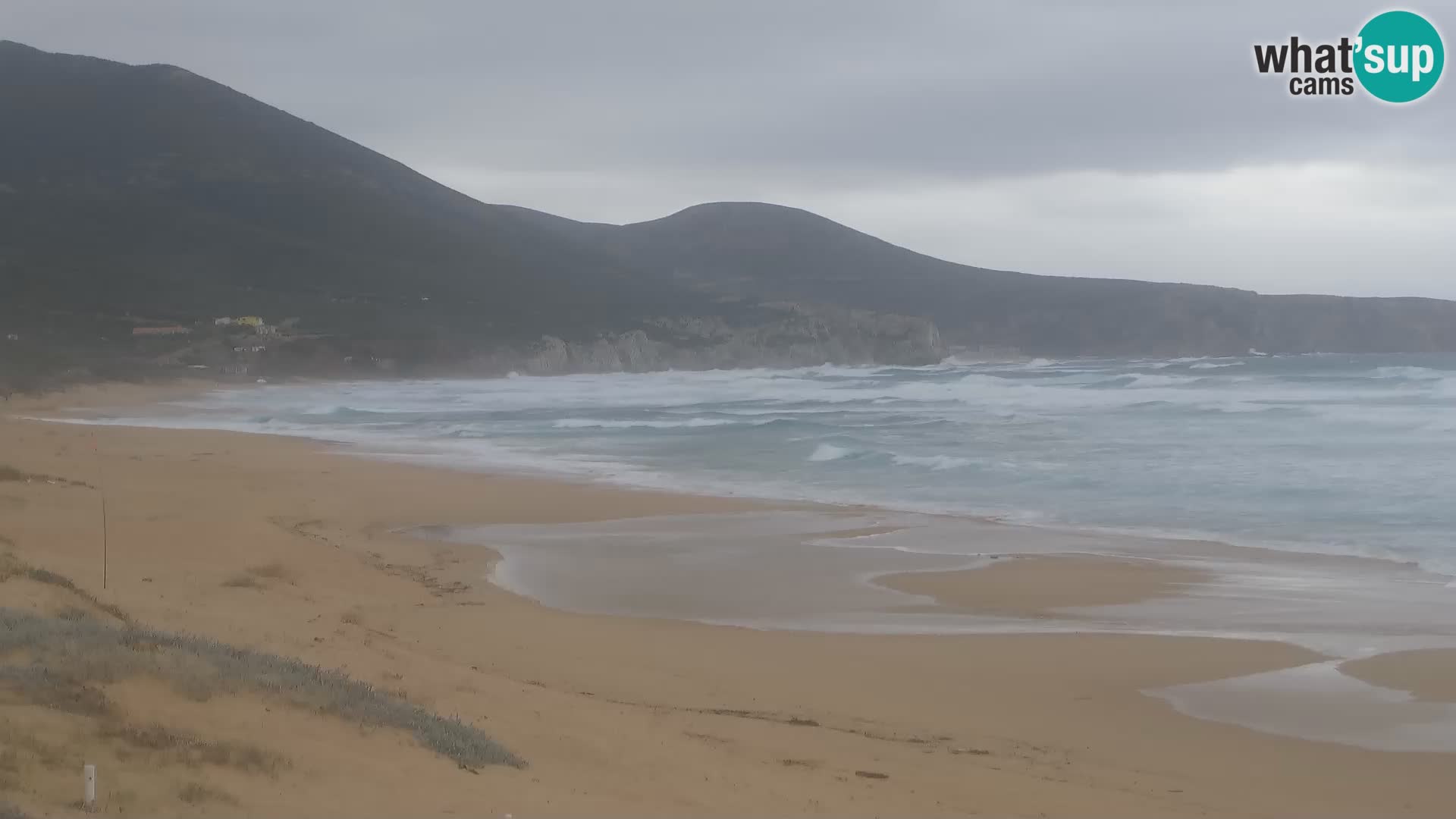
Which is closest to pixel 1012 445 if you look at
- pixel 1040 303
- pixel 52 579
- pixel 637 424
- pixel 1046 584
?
pixel 637 424

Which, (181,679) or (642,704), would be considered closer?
(181,679)

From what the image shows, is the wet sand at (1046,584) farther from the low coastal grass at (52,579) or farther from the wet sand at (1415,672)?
the low coastal grass at (52,579)

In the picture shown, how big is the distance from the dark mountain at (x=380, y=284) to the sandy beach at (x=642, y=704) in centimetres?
4537

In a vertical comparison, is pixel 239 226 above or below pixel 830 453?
above

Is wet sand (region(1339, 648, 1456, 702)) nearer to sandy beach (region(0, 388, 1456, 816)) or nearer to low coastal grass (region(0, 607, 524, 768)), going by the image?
sandy beach (region(0, 388, 1456, 816))

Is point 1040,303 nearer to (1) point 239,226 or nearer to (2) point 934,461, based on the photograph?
(1) point 239,226

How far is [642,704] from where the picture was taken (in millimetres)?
7277

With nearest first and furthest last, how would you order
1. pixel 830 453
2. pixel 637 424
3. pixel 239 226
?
pixel 830 453 → pixel 637 424 → pixel 239 226

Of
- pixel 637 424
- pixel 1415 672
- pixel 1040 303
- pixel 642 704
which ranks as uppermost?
pixel 1040 303

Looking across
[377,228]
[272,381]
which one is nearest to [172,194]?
[377,228]

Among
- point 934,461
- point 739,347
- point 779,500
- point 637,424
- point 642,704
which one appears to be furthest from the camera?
point 739,347

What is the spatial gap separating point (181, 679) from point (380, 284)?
3584 inches

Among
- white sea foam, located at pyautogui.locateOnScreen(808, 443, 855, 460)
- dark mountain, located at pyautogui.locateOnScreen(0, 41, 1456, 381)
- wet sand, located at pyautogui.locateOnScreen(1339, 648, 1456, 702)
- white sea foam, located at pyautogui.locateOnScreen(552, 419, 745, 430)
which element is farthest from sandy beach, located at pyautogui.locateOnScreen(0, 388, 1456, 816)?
dark mountain, located at pyautogui.locateOnScreen(0, 41, 1456, 381)

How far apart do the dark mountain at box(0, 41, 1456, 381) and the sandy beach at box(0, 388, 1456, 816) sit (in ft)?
149
